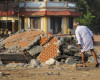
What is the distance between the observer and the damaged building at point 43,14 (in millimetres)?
27375

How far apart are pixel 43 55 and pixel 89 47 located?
8.23 ft

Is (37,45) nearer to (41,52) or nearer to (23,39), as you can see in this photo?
(41,52)

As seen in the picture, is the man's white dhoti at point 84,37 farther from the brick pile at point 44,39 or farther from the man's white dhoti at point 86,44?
the brick pile at point 44,39

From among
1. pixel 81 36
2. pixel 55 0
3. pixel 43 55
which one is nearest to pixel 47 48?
pixel 43 55

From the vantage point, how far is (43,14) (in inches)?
1053

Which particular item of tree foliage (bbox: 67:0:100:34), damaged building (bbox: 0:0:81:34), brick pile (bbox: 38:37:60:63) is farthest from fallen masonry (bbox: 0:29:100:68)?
→ tree foliage (bbox: 67:0:100:34)

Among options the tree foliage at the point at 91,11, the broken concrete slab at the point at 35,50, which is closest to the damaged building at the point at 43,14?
the tree foliage at the point at 91,11

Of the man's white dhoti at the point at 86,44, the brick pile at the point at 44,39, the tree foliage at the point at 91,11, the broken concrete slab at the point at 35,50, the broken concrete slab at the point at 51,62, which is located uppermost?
the man's white dhoti at the point at 86,44

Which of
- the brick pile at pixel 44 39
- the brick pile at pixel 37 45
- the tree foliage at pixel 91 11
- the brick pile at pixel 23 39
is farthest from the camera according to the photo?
the tree foliage at pixel 91 11

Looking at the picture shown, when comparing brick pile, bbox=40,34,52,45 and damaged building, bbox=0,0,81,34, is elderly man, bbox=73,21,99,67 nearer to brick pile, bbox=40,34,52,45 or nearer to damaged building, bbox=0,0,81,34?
brick pile, bbox=40,34,52,45

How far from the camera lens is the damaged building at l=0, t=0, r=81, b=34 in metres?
27.4

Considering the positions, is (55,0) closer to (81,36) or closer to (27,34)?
(27,34)

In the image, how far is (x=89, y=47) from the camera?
8000mm

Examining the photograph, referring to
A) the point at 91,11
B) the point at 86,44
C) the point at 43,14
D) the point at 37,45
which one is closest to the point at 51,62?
the point at 86,44
